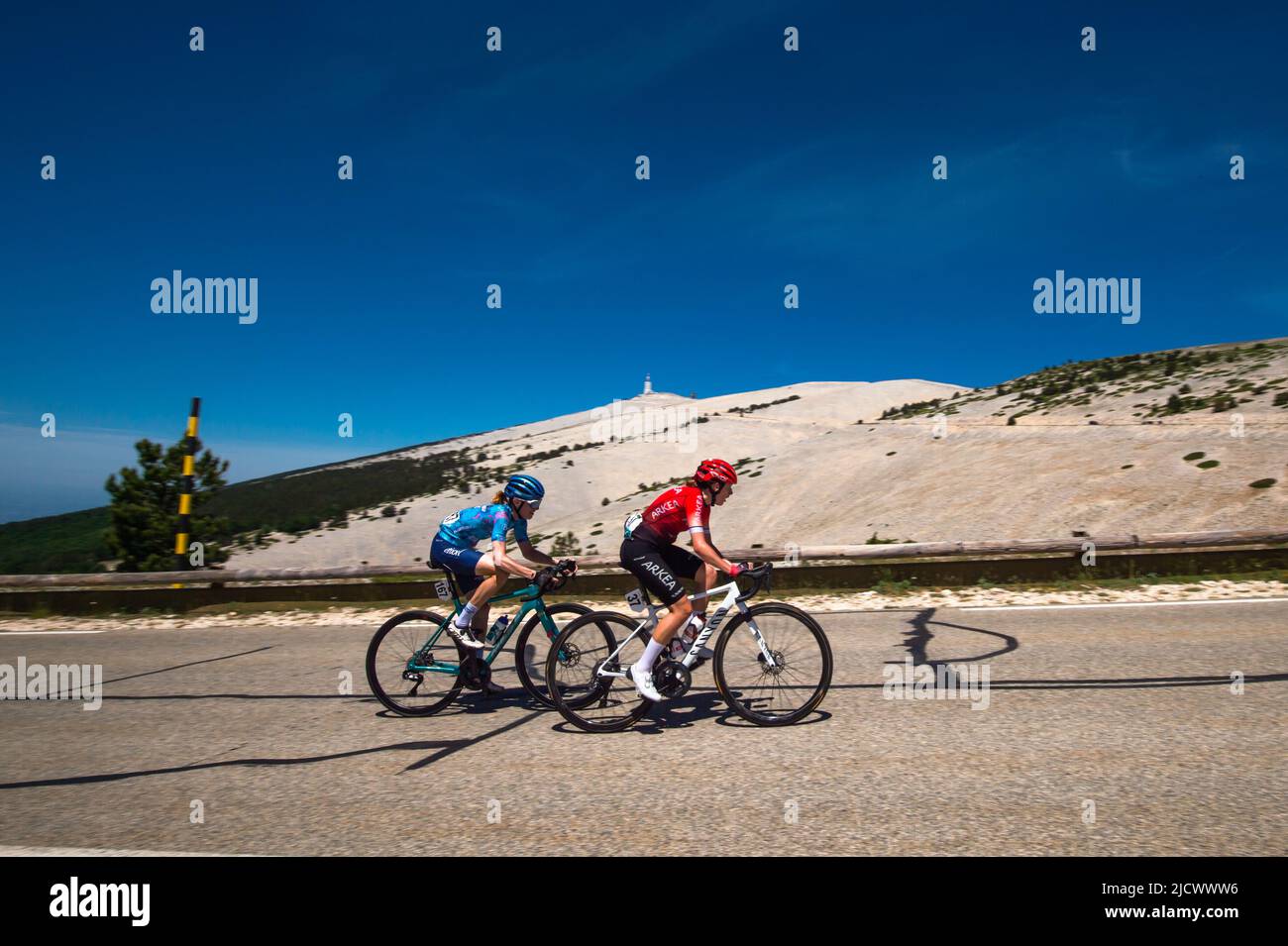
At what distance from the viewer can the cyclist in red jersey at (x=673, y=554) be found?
5.26m

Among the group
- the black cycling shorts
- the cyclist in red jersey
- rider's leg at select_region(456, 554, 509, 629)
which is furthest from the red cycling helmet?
rider's leg at select_region(456, 554, 509, 629)

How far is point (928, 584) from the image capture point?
11039 millimetres

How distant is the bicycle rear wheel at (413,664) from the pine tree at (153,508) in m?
22.5

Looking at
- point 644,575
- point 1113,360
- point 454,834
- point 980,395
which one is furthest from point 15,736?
point 1113,360

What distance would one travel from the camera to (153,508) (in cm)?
2683

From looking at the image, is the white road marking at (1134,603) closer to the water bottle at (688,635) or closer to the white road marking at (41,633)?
the water bottle at (688,635)

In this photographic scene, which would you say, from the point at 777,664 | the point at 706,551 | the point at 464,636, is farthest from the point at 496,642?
the point at 777,664

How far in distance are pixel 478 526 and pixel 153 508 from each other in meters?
26.6

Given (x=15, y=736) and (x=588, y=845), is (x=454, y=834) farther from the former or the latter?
(x=15, y=736)

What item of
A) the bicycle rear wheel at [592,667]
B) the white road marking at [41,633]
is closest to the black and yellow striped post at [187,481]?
the white road marking at [41,633]

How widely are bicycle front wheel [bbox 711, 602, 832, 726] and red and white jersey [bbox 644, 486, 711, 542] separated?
0.78 meters

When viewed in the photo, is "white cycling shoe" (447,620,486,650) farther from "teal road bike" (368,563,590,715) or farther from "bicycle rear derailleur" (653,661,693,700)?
"bicycle rear derailleur" (653,661,693,700)
